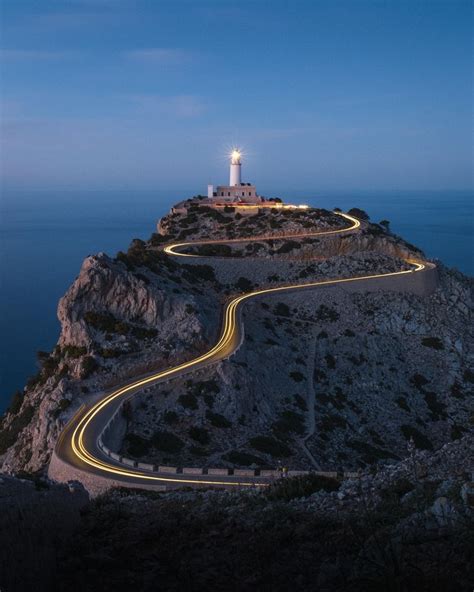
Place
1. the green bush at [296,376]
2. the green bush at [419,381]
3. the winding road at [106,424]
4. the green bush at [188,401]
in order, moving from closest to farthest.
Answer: the winding road at [106,424] < the green bush at [188,401] < the green bush at [296,376] < the green bush at [419,381]

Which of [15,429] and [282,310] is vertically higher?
[282,310]

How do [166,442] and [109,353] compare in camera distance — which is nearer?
[166,442]

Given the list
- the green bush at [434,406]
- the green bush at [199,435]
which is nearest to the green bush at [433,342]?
the green bush at [434,406]

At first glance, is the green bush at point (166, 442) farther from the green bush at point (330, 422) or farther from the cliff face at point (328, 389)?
the green bush at point (330, 422)

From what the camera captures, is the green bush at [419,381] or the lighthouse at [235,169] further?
the lighthouse at [235,169]

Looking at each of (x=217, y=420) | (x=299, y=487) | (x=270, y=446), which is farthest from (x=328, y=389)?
(x=299, y=487)

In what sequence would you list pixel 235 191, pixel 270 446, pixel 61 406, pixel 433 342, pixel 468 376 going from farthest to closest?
pixel 235 191 → pixel 433 342 → pixel 468 376 → pixel 61 406 → pixel 270 446

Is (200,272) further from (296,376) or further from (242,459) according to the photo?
(242,459)
